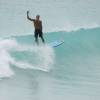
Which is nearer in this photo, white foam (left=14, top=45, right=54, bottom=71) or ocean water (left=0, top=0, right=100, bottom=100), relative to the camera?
ocean water (left=0, top=0, right=100, bottom=100)

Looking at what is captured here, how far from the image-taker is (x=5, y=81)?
2078 centimetres

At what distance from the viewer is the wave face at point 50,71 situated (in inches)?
757

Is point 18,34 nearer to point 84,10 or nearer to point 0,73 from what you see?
point 84,10

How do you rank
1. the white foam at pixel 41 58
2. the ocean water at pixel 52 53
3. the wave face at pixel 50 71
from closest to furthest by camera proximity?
the wave face at pixel 50 71, the ocean water at pixel 52 53, the white foam at pixel 41 58

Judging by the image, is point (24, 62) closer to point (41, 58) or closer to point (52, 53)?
point (41, 58)

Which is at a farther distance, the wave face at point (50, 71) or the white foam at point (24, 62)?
the white foam at point (24, 62)

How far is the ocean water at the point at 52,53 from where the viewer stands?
19.7 metres

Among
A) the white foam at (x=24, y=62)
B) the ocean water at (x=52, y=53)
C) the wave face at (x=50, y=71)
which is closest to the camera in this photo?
the wave face at (x=50, y=71)

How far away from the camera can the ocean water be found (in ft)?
64.7

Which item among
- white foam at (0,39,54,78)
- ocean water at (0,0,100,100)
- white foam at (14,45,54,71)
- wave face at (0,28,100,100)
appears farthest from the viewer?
white foam at (14,45,54,71)

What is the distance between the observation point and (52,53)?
84.3 feet

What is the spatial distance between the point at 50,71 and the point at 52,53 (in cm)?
268

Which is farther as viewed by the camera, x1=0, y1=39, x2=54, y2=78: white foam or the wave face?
x1=0, y1=39, x2=54, y2=78: white foam

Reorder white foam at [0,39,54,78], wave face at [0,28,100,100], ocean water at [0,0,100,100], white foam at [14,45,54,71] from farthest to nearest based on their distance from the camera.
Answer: white foam at [14,45,54,71]
white foam at [0,39,54,78]
ocean water at [0,0,100,100]
wave face at [0,28,100,100]
